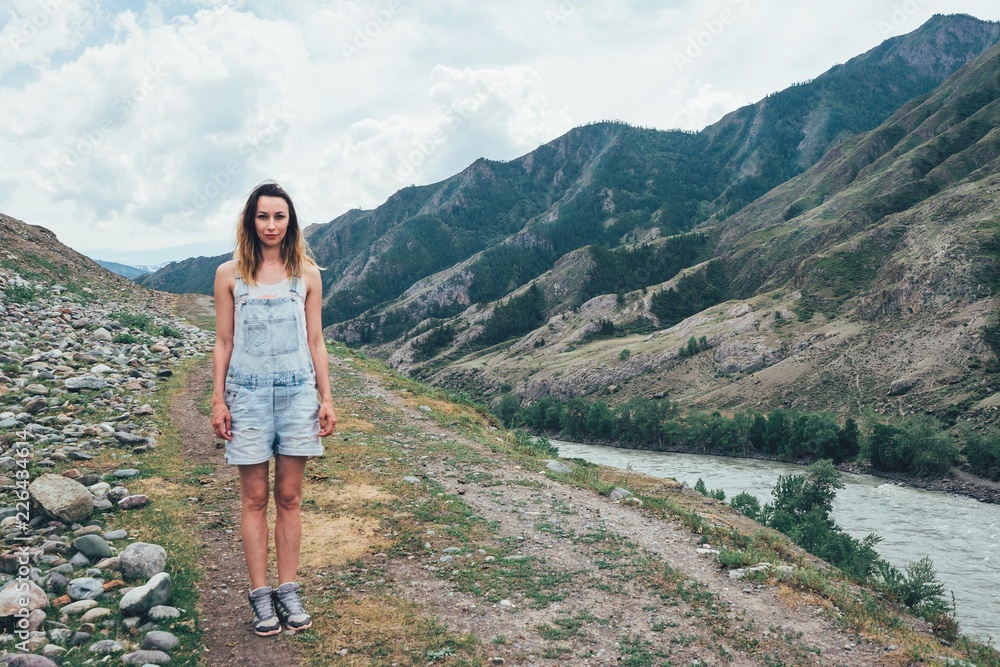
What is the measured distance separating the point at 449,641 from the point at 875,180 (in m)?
224

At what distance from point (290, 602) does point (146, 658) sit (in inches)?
53.5

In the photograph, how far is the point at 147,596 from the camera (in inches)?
242

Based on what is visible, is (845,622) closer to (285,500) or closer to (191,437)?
(285,500)

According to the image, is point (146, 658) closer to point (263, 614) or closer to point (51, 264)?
point (263, 614)

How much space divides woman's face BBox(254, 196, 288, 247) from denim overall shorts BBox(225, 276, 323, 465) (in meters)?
0.48

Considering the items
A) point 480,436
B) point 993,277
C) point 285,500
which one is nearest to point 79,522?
point 285,500

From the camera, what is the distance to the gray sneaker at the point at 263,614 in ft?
19.4

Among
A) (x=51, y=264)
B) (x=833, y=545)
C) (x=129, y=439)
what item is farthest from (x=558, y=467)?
(x=51, y=264)

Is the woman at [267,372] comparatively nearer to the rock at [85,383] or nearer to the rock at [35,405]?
the rock at [35,405]

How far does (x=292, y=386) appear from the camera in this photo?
5.80m

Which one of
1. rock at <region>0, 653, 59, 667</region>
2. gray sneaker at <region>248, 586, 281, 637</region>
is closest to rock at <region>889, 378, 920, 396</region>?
gray sneaker at <region>248, 586, 281, 637</region>

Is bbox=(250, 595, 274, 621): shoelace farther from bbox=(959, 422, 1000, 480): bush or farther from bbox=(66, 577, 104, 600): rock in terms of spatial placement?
bbox=(959, 422, 1000, 480): bush

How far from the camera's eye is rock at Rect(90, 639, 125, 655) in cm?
533

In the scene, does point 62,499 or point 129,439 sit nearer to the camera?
point 62,499
